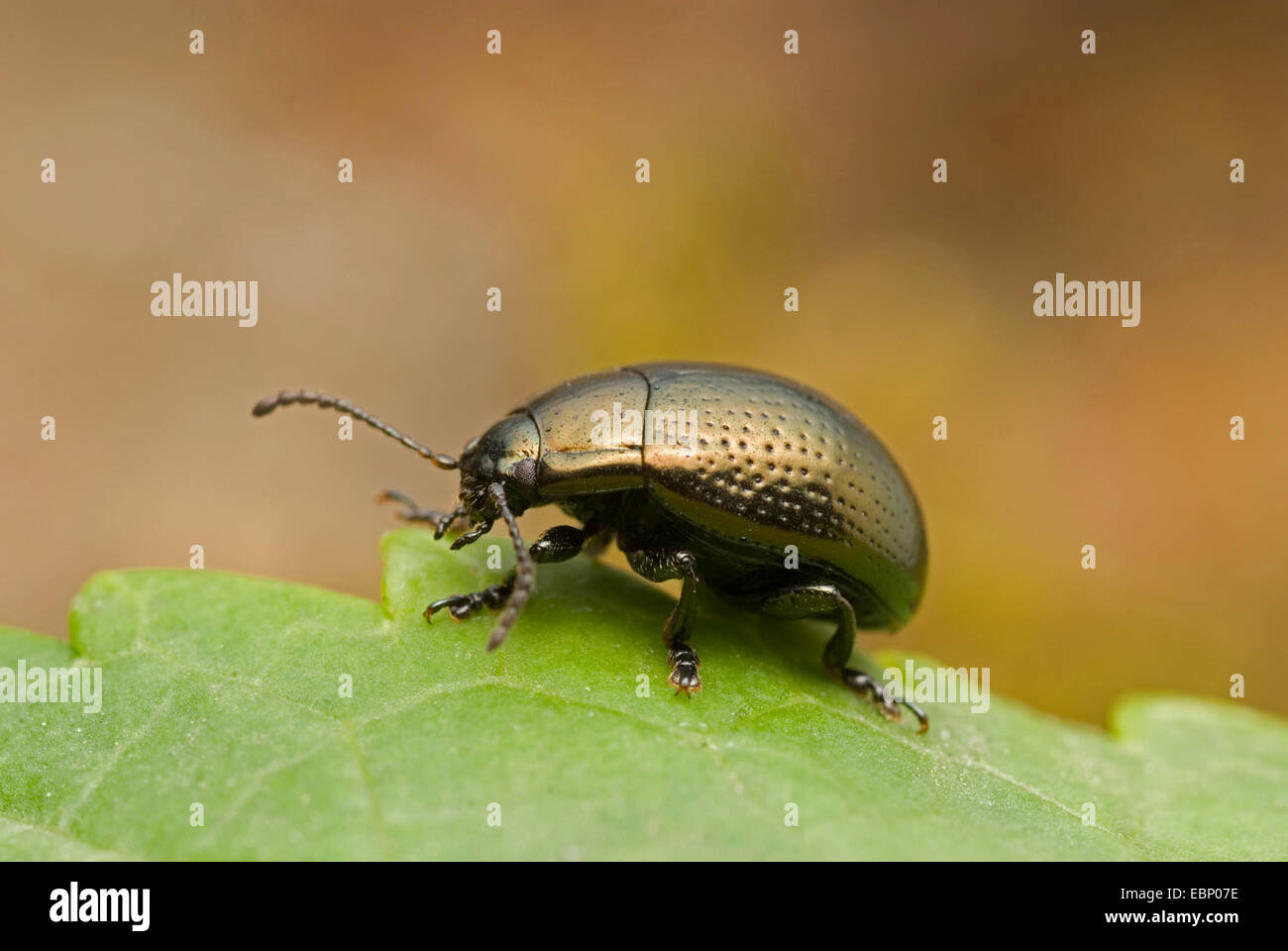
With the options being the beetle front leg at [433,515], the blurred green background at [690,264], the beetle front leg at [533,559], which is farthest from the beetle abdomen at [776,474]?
the blurred green background at [690,264]

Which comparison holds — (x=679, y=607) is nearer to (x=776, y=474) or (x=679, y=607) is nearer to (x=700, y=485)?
(x=700, y=485)

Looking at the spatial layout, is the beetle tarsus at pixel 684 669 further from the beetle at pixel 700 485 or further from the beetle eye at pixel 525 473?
the beetle eye at pixel 525 473
